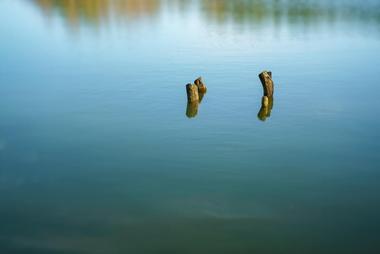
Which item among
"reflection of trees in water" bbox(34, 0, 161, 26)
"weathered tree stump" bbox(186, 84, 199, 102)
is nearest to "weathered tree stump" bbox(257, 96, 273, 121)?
"weathered tree stump" bbox(186, 84, 199, 102)

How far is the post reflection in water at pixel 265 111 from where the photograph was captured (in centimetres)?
2291

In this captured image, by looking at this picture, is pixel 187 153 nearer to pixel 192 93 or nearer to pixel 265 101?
pixel 192 93

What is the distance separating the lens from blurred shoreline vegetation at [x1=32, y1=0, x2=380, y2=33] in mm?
64188

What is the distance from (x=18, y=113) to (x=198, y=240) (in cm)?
1396

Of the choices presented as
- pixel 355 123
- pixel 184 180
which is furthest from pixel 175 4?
pixel 184 180

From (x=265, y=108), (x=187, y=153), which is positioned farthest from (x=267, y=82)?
(x=187, y=153)

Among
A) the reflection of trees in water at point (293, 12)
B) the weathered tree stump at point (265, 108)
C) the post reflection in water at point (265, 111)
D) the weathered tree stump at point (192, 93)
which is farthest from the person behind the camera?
the reflection of trees in water at point (293, 12)

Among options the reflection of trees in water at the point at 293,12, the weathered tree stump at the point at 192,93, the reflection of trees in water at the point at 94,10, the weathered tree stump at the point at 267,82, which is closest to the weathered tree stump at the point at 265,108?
the weathered tree stump at the point at 267,82

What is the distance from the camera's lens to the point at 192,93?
957 inches

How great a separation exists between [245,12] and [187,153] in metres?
57.8

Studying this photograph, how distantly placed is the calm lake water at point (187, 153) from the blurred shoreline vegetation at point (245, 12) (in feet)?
77.1

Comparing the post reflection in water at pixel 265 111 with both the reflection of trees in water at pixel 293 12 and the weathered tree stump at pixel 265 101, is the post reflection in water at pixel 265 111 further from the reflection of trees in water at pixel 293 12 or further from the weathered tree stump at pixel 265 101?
the reflection of trees in water at pixel 293 12

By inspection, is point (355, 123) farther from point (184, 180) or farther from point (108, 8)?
point (108, 8)

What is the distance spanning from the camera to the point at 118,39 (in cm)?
5031
